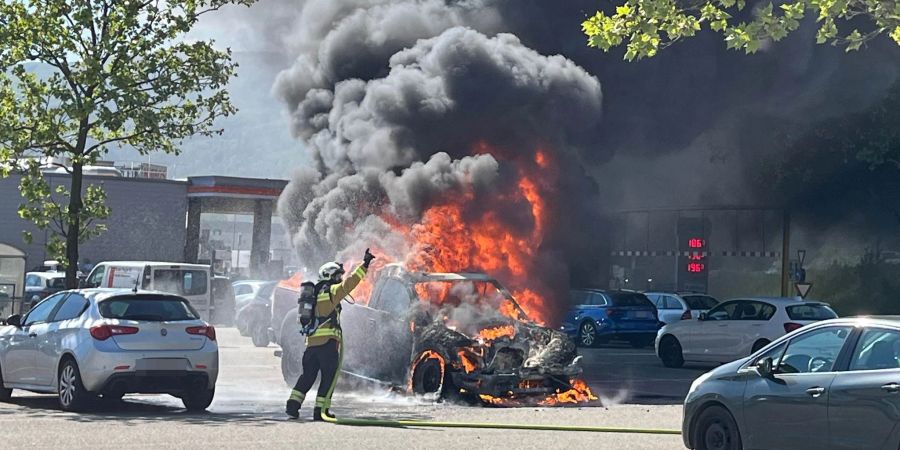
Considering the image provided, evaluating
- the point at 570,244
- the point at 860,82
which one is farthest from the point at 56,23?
the point at 860,82

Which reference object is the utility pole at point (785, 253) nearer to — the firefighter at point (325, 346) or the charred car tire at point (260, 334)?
the charred car tire at point (260, 334)

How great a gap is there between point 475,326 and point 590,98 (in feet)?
22.9

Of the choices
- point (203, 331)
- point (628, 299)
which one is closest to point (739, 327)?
point (628, 299)

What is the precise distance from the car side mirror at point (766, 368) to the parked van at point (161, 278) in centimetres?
1800

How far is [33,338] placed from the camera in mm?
14289

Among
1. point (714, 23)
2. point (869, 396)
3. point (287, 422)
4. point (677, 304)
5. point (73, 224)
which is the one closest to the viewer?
point (869, 396)

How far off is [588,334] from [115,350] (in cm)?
1701

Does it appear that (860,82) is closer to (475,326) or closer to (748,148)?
(748,148)

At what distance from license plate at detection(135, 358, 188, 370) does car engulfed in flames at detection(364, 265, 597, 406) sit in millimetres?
2910

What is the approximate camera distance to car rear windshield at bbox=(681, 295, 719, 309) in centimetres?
3064

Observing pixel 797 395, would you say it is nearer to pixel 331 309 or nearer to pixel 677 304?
pixel 331 309

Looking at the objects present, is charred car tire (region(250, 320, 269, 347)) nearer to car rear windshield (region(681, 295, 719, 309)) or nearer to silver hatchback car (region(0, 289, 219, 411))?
car rear windshield (region(681, 295, 719, 309))

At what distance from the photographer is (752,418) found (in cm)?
983

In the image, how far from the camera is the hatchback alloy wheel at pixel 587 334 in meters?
28.6
